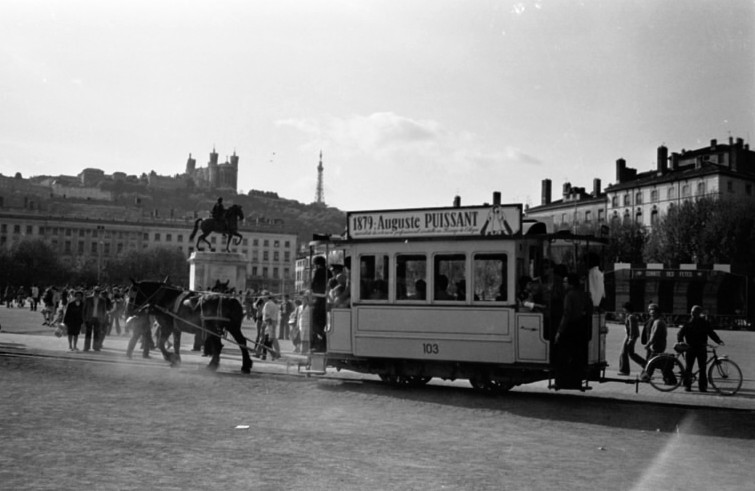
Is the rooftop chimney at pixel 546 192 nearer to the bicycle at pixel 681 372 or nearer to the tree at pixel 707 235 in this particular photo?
the tree at pixel 707 235

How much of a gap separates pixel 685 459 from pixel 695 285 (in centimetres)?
5155

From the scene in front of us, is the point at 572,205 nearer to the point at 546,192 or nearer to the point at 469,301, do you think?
the point at 546,192

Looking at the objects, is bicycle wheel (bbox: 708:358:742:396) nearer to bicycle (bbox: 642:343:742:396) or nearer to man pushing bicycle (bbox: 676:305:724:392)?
bicycle (bbox: 642:343:742:396)

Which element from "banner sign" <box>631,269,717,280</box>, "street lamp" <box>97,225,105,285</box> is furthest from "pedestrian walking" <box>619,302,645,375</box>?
"street lamp" <box>97,225,105,285</box>

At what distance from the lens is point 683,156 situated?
99500mm

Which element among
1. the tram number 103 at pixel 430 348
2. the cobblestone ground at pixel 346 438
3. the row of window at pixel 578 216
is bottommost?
the cobblestone ground at pixel 346 438

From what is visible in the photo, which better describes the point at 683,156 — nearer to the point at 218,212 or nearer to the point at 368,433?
the point at 218,212

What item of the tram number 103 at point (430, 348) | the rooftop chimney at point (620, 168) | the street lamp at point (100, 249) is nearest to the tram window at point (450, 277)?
the tram number 103 at point (430, 348)

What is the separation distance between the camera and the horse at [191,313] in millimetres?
18172

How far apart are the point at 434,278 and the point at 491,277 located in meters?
1.13

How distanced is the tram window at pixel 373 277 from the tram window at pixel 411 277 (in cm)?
28

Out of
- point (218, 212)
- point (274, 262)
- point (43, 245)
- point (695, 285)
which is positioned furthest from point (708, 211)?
point (274, 262)

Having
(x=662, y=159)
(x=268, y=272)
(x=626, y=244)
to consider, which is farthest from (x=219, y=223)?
(x=268, y=272)

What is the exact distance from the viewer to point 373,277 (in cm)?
1553
